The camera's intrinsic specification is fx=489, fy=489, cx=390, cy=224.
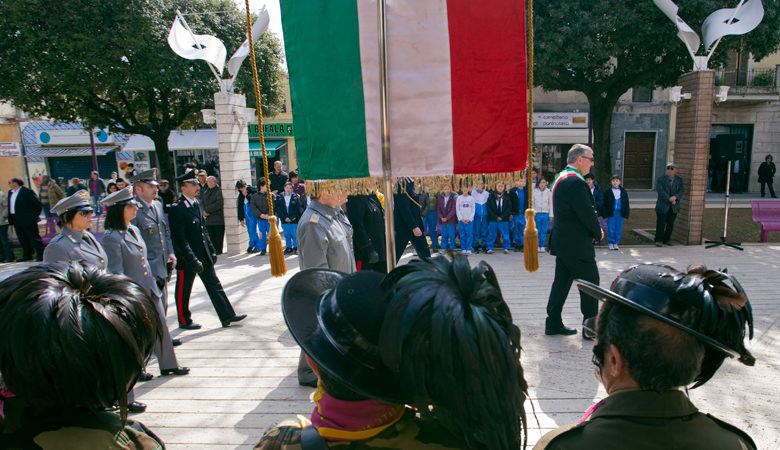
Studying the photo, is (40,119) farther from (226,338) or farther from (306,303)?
(306,303)

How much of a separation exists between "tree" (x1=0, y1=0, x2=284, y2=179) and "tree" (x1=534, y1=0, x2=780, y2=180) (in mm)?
10171

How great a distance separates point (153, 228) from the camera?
4.98m

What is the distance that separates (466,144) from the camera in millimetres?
2730

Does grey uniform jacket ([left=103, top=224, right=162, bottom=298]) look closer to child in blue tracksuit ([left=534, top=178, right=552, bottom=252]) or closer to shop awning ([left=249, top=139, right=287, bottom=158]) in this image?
child in blue tracksuit ([left=534, top=178, right=552, bottom=252])

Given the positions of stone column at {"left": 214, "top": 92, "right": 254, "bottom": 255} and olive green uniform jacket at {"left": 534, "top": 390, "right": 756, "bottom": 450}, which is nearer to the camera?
olive green uniform jacket at {"left": 534, "top": 390, "right": 756, "bottom": 450}

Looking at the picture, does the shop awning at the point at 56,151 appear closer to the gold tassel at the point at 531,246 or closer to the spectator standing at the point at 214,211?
the spectator standing at the point at 214,211

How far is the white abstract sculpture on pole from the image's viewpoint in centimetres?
924

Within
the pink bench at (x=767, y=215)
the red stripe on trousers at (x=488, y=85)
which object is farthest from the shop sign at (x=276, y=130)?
the red stripe on trousers at (x=488, y=85)

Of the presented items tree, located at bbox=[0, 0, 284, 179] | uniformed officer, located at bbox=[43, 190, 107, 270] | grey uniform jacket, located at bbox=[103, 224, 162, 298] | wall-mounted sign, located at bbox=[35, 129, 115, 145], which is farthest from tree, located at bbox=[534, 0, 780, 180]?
wall-mounted sign, located at bbox=[35, 129, 115, 145]

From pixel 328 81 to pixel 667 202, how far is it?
940 centimetres

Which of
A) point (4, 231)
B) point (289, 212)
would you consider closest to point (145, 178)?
point (289, 212)

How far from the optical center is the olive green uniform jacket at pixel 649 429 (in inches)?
46.6

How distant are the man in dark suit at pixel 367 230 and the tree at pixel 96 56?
480 inches

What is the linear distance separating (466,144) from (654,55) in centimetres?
1321
